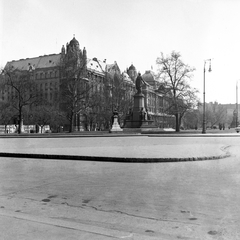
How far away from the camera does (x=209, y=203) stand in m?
5.44

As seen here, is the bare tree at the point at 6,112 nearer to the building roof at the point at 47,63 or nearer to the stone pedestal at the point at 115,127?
the stone pedestal at the point at 115,127

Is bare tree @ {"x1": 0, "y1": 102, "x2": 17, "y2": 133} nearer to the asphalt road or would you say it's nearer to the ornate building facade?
the ornate building facade

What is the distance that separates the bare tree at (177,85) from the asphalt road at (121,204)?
40628mm

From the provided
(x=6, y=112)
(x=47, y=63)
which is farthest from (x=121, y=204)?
(x=47, y=63)

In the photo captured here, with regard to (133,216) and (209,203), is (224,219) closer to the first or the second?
(209,203)

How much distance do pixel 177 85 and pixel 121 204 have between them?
153 ft

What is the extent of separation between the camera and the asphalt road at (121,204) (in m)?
4.08

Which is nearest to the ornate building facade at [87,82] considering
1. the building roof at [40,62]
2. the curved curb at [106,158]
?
the building roof at [40,62]

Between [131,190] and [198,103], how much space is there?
150 ft

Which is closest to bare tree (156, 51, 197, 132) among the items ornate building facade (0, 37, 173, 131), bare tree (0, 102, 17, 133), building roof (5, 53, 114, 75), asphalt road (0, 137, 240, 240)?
ornate building facade (0, 37, 173, 131)

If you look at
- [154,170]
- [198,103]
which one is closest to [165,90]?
[198,103]

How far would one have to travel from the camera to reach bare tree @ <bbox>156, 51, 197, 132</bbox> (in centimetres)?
4934

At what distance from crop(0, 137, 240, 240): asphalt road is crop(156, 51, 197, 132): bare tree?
1600 inches

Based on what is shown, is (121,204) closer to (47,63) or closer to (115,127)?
(115,127)
